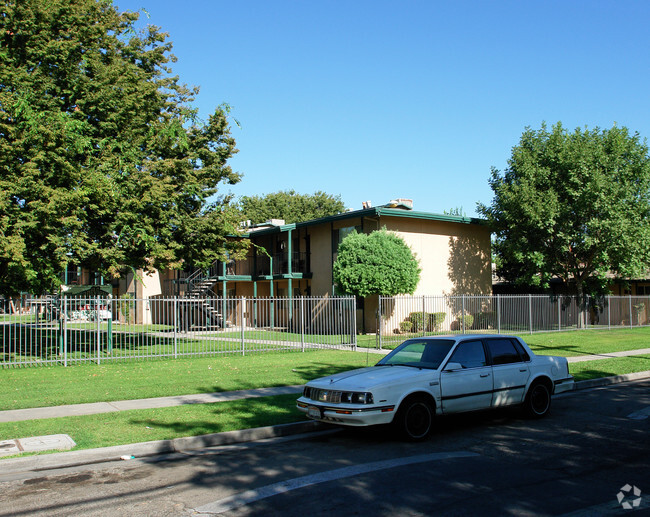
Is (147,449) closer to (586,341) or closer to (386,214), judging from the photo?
Result: (586,341)

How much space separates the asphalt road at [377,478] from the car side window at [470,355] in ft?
3.36

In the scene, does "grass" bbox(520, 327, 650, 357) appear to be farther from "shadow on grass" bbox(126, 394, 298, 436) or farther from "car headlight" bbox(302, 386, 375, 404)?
"car headlight" bbox(302, 386, 375, 404)

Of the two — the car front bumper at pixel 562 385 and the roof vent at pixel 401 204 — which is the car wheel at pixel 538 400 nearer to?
the car front bumper at pixel 562 385

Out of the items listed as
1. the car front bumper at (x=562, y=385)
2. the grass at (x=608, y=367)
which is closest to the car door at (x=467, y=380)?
the car front bumper at (x=562, y=385)

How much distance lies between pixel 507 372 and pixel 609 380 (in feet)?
21.6

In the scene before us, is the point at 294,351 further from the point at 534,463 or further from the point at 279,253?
the point at 279,253

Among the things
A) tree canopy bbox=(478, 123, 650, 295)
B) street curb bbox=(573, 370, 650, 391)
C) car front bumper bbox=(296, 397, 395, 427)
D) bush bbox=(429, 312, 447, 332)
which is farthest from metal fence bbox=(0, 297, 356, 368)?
tree canopy bbox=(478, 123, 650, 295)

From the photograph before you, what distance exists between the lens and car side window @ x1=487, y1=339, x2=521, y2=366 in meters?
9.21

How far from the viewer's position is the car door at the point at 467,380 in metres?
8.39

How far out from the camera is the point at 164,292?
43.7 m

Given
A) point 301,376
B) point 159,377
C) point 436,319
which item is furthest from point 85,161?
point 436,319

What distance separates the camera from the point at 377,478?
636 centimetres

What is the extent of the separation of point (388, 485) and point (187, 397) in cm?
668

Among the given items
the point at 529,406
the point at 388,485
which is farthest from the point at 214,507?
the point at 529,406
